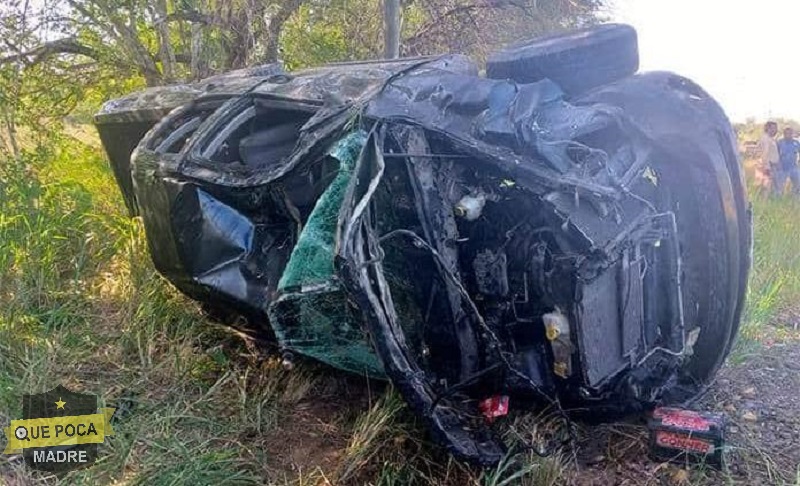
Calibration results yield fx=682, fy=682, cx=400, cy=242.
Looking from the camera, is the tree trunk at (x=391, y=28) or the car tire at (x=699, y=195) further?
the tree trunk at (x=391, y=28)

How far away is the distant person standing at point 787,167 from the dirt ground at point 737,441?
5.58 m

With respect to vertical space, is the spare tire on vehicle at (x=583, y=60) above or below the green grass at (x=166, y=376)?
above

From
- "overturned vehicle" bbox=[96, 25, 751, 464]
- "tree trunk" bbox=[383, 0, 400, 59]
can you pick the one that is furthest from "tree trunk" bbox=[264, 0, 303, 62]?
"overturned vehicle" bbox=[96, 25, 751, 464]

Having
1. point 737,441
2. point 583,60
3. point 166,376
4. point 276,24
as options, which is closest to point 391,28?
point 276,24

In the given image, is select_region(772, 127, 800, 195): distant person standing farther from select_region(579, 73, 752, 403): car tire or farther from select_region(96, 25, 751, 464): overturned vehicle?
select_region(96, 25, 751, 464): overturned vehicle

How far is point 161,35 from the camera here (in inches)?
271

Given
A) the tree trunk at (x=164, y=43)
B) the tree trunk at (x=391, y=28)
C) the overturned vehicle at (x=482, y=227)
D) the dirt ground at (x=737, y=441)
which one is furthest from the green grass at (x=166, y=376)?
the tree trunk at (x=391, y=28)

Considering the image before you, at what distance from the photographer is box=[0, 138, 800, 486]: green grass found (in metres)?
2.85

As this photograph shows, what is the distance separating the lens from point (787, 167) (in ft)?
29.2

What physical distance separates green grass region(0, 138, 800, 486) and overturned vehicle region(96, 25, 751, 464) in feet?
1.05

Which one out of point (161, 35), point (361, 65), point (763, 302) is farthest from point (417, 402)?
point (161, 35)
